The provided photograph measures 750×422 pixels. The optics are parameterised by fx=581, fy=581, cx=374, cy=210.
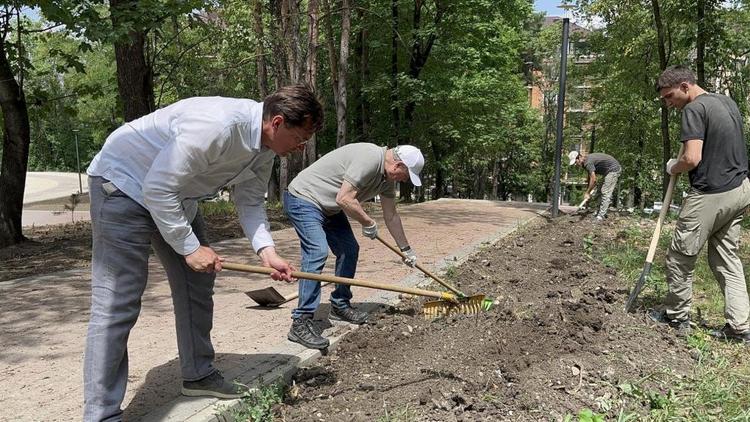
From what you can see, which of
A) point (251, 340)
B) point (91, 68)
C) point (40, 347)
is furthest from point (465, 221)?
point (91, 68)

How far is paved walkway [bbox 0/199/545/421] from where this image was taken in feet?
10.4

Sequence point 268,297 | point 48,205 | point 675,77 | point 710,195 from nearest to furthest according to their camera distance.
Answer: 1. point 710,195
2. point 675,77
3. point 268,297
4. point 48,205

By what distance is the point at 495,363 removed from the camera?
381 centimetres

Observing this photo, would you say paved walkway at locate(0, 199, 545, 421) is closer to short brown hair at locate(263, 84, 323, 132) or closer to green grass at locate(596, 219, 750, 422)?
short brown hair at locate(263, 84, 323, 132)

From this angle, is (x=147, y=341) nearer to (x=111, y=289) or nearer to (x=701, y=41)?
(x=111, y=289)

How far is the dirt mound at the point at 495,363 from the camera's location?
3.22 meters

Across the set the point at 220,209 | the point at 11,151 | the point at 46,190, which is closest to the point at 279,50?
the point at 220,209

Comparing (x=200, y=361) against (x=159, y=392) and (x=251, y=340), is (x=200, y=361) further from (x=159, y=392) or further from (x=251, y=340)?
(x=251, y=340)

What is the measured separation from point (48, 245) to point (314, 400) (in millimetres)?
7484

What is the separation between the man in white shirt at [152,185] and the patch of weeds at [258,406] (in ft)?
2.08

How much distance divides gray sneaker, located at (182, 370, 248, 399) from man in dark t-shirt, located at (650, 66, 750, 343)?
3.44 m

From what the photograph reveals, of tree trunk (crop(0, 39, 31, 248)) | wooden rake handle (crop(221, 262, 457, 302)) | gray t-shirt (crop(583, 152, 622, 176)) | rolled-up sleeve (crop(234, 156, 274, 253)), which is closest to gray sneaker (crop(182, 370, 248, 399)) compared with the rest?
wooden rake handle (crop(221, 262, 457, 302))

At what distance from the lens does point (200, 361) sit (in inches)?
128

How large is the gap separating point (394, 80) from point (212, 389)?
17.7 metres
